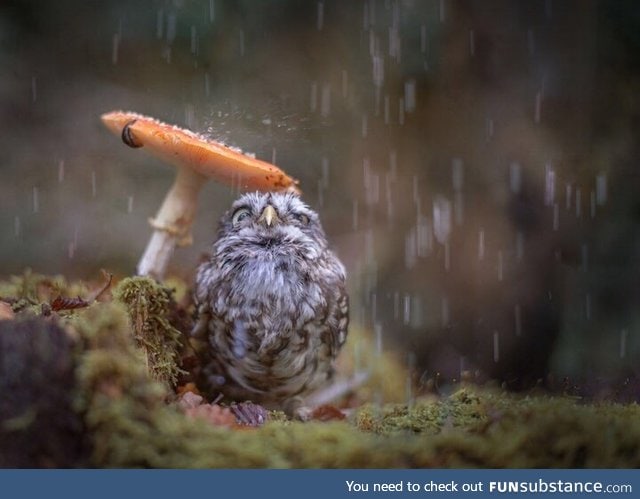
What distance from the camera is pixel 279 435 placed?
1007 mm

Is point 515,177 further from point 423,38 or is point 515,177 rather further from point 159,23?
point 159,23

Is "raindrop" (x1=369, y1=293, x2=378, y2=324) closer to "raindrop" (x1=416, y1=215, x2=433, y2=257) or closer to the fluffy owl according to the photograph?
"raindrop" (x1=416, y1=215, x2=433, y2=257)

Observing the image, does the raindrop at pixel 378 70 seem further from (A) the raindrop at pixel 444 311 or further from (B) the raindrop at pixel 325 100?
(A) the raindrop at pixel 444 311

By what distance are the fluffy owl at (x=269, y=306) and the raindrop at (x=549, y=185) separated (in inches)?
19.8

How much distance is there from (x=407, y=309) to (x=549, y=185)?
51cm

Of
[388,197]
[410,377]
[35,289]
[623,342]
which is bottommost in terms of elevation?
[410,377]

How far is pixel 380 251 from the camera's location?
6.29 ft

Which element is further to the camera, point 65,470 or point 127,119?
point 127,119

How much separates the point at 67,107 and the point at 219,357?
767 millimetres

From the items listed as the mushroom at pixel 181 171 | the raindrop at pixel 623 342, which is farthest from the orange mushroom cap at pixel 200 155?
the raindrop at pixel 623 342

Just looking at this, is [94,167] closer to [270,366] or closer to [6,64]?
[6,64]

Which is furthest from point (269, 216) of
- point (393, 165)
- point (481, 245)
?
point (481, 245)

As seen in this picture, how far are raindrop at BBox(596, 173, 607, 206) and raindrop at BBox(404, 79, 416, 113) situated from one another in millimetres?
468

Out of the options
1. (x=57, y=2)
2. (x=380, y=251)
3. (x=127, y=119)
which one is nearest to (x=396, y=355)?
(x=380, y=251)
